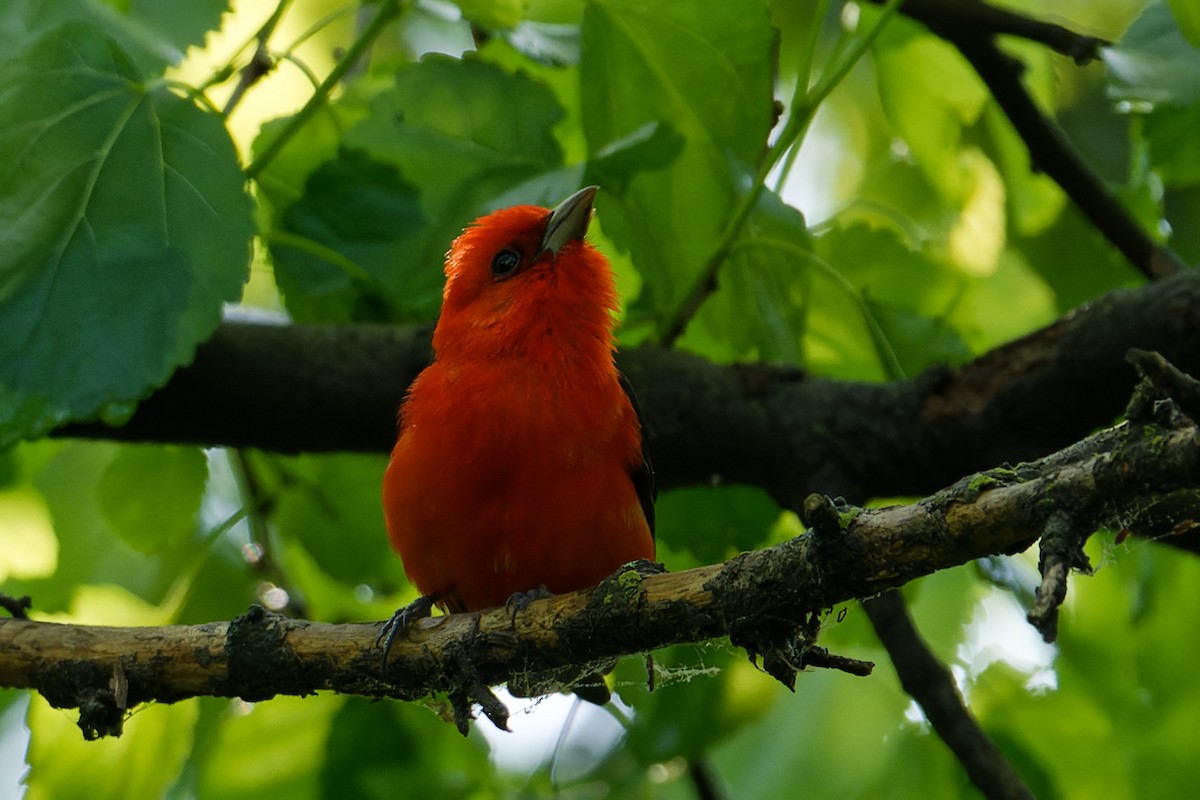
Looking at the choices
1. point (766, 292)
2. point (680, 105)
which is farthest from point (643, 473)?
point (680, 105)

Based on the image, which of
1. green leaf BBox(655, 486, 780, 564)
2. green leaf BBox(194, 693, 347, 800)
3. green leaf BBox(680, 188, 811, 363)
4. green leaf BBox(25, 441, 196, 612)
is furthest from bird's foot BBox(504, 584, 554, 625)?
green leaf BBox(25, 441, 196, 612)

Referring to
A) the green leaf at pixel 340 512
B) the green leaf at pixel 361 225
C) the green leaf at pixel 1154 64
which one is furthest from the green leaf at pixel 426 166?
the green leaf at pixel 1154 64

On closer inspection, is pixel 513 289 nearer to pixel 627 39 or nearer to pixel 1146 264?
pixel 627 39

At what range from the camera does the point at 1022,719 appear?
4289mm

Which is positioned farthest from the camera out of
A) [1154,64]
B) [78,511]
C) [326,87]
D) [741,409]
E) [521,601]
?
[78,511]

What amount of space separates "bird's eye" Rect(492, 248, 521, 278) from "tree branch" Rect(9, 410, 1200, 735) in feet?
5.21

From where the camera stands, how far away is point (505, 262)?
470 cm

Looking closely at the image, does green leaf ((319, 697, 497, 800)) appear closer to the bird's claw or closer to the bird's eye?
the bird's claw

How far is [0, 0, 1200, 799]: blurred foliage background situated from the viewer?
346 cm

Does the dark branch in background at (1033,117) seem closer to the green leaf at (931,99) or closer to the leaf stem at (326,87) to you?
the green leaf at (931,99)

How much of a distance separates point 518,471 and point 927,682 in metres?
1.33

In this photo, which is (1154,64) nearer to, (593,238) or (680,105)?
(680,105)

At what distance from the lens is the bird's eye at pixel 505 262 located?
15.3 ft

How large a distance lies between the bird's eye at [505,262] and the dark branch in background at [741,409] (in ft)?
1.53
